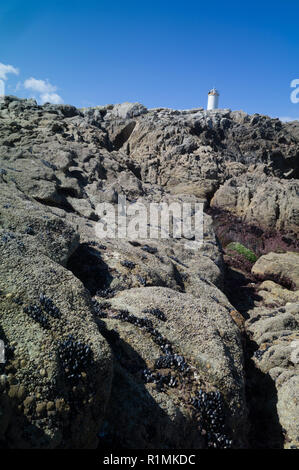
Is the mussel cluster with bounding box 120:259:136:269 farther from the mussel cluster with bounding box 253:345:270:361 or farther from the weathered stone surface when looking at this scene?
the weathered stone surface

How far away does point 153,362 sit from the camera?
5.02 meters

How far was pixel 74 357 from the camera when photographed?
380 centimetres

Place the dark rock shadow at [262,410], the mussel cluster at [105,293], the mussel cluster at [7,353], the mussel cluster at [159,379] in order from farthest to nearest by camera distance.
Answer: the mussel cluster at [105,293] < the dark rock shadow at [262,410] < the mussel cluster at [159,379] < the mussel cluster at [7,353]

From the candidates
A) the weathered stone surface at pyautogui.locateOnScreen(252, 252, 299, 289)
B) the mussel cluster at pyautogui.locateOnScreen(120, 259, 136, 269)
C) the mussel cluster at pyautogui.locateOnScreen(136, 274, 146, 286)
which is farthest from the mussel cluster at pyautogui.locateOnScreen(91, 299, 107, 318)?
the weathered stone surface at pyautogui.locateOnScreen(252, 252, 299, 289)

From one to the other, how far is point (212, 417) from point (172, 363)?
976 mm

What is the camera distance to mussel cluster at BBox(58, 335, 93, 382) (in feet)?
12.0

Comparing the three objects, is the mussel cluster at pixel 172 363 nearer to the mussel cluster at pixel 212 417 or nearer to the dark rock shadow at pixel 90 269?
the mussel cluster at pixel 212 417

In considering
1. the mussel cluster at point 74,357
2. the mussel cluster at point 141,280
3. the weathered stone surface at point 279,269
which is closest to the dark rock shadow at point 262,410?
the mussel cluster at point 141,280

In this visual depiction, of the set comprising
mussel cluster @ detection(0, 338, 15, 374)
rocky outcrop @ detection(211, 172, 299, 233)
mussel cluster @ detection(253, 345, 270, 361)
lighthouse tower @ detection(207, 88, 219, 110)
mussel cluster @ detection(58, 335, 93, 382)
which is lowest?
mussel cluster @ detection(253, 345, 270, 361)

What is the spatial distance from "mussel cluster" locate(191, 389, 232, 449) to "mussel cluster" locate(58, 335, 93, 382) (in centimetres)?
191

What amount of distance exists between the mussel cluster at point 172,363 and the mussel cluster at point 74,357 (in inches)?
62.3

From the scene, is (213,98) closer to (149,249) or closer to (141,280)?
(149,249)

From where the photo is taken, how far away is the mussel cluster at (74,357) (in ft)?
12.0

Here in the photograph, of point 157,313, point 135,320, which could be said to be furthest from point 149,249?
point 135,320
